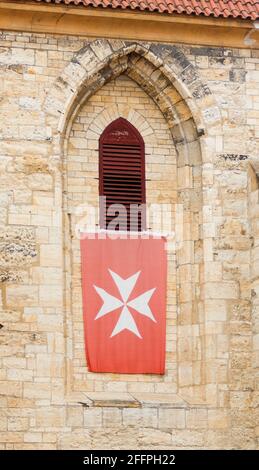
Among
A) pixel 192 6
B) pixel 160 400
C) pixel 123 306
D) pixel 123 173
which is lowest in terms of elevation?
pixel 160 400

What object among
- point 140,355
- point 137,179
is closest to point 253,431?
point 140,355

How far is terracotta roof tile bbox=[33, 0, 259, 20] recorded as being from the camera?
36.5 meters

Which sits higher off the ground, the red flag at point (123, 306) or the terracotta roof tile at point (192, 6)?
the terracotta roof tile at point (192, 6)

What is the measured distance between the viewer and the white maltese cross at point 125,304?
36.3m

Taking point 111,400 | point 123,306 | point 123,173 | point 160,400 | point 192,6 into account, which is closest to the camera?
point 111,400

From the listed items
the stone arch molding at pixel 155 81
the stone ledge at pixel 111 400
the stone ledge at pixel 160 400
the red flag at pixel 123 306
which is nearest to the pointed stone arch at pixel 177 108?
the stone arch molding at pixel 155 81

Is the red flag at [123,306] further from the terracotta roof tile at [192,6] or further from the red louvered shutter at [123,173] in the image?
the terracotta roof tile at [192,6]

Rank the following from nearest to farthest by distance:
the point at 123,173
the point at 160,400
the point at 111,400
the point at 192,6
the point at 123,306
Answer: the point at 111,400 < the point at 160,400 < the point at 123,306 < the point at 123,173 < the point at 192,6

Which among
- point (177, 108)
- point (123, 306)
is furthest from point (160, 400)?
point (177, 108)

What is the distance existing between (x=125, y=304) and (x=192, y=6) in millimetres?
4993

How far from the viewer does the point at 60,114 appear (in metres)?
36.4

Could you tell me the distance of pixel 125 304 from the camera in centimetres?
3634

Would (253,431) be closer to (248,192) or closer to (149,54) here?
(248,192)

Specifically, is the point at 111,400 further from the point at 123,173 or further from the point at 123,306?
Result: the point at 123,173
